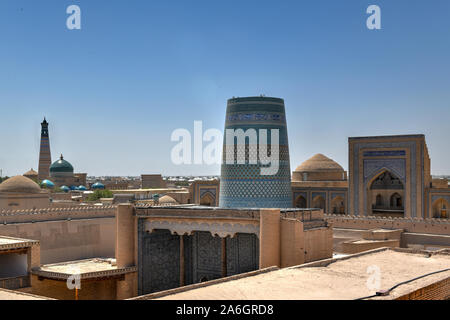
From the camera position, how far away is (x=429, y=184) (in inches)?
867

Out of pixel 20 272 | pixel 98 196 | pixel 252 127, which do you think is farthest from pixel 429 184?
pixel 98 196

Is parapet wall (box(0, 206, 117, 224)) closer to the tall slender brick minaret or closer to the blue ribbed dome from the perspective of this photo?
the blue ribbed dome

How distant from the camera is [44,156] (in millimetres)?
52188

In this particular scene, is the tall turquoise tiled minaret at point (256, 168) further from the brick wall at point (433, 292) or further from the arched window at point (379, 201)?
the arched window at point (379, 201)

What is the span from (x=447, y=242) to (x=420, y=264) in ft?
20.0

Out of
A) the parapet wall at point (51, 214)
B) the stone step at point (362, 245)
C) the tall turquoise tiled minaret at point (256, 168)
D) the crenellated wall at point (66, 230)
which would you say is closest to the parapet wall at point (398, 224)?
the stone step at point (362, 245)

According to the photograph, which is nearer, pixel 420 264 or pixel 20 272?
pixel 420 264

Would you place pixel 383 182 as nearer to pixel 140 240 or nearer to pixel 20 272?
pixel 140 240

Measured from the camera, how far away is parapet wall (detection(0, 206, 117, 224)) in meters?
18.0

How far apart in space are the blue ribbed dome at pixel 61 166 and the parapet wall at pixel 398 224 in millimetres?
36708

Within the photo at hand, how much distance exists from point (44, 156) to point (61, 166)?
3.24 m

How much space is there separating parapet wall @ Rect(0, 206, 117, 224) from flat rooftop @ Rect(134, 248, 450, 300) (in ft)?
38.3

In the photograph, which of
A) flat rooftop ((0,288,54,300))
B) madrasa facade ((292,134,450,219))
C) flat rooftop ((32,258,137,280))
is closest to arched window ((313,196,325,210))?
madrasa facade ((292,134,450,219))

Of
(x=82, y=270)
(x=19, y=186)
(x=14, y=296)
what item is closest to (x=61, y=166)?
(x=19, y=186)
